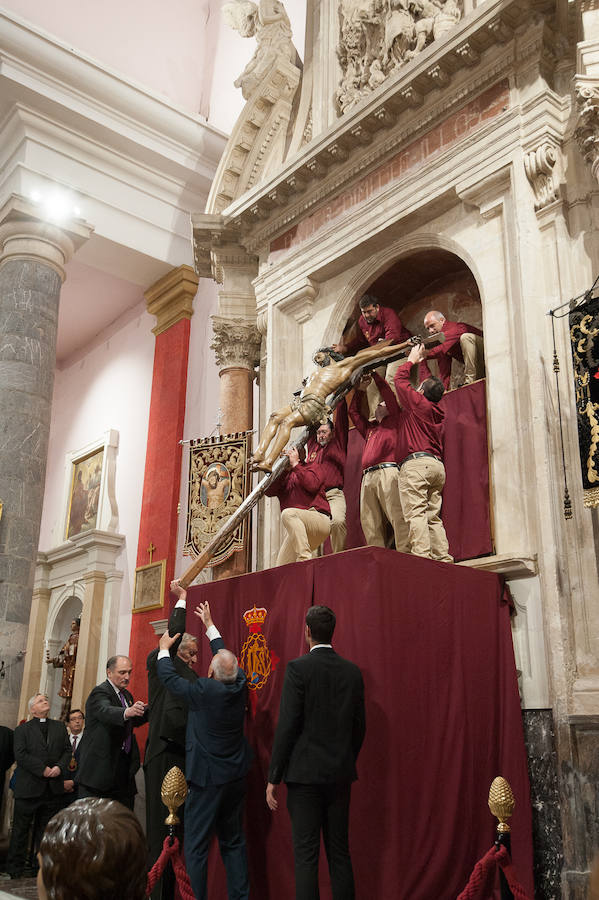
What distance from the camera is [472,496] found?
639cm

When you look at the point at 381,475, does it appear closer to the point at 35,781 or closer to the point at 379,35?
the point at 35,781

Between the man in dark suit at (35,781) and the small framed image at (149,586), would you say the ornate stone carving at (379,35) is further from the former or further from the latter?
the small framed image at (149,586)

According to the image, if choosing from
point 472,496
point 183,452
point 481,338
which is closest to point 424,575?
point 472,496

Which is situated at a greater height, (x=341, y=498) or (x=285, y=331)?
(x=285, y=331)

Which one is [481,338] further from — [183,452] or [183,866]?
[183,452]

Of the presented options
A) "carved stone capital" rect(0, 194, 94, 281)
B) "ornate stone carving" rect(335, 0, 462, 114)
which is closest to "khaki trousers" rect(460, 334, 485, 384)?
"ornate stone carving" rect(335, 0, 462, 114)

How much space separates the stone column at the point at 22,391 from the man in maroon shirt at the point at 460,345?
5969 millimetres

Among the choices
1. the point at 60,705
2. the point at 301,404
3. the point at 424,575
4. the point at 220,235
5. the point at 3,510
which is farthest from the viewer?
the point at 60,705

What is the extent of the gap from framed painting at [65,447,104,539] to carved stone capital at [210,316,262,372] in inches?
265

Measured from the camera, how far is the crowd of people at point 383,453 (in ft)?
20.4

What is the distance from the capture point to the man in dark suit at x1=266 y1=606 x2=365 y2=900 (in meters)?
4.07

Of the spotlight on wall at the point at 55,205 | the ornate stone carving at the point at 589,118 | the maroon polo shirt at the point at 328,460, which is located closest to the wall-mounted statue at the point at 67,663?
the spotlight on wall at the point at 55,205

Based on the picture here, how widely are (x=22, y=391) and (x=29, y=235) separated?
236 cm

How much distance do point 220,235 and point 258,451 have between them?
351 centimetres
